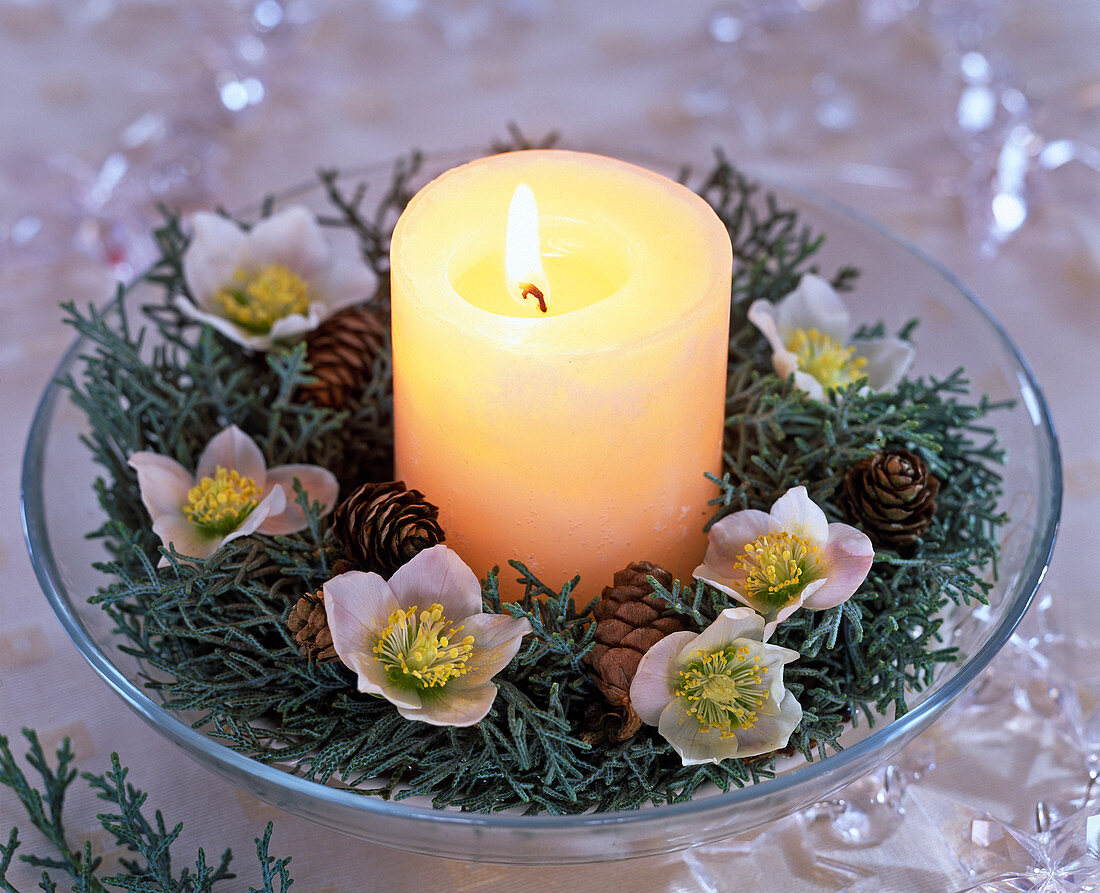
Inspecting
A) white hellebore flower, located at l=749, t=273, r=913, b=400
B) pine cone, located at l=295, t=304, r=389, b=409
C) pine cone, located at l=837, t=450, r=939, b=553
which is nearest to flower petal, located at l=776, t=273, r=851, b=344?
white hellebore flower, located at l=749, t=273, r=913, b=400

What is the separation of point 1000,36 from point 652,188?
0.64 m

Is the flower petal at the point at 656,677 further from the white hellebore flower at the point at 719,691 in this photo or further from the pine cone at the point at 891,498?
the pine cone at the point at 891,498

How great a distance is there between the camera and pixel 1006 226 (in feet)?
2.97

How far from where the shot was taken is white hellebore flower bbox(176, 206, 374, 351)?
67 cm

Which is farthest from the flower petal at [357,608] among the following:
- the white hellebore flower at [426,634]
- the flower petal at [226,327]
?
the flower petal at [226,327]

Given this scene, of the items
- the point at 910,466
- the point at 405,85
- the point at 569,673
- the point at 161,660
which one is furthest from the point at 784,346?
the point at 405,85

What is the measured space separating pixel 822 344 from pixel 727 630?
0.23 m

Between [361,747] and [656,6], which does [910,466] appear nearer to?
[361,747]

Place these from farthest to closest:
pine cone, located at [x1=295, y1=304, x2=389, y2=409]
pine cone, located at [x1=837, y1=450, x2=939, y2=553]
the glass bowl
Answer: pine cone, located at [x1=295, y1=304, x2=389, y2=409] < pine cone, located at [x1=837, y1=450, x2=939, y2=553] < the glass bowl

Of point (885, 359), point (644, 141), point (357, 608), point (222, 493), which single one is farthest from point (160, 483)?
point (644, 141)

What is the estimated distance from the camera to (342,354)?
0.66 m

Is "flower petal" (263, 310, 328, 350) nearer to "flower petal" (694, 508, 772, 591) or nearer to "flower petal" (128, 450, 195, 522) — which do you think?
"flower petal" (128, 450, 195, 522)

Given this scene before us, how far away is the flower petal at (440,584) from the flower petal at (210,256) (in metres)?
0.26

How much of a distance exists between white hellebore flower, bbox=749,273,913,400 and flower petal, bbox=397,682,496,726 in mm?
244
